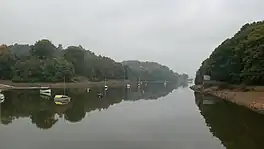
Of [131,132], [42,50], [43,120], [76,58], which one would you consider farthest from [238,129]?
[76,58]

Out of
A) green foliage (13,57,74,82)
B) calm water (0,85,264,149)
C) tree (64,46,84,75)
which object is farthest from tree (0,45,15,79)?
calm water (0,85,264,149)

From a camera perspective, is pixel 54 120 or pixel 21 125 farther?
pixel 54 120

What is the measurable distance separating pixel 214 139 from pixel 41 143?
10430 mm

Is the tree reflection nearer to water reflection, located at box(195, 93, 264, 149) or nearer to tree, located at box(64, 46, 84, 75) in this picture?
water reflection, located at box(195, 93, 264, 149)

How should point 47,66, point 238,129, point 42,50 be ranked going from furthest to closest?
point 42,50
point 47,66
point 238,129

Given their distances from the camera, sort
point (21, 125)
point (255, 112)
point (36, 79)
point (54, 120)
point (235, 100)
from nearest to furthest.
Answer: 1. point (21, 125)
2. point (54, 120)
3. point (255, 112)
4. point (235, 100)
5. point (36, 79)

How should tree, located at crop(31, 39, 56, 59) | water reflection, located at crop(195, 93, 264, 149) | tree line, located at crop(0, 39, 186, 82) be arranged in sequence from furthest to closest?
tree, located at crop(31, 39, 56, 59)
tree line, located at crop(0, 39, 186, 82)
water reflection, located at crop(195, 93, 264, 149)

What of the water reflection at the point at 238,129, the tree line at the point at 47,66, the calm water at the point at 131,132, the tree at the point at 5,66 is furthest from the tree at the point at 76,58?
the water reflection at the point at 238,129

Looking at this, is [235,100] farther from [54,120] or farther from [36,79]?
[36,79]

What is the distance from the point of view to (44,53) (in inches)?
4557

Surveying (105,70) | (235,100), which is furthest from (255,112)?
(105,70)

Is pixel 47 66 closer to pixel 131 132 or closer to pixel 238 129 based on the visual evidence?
pixel 131 132

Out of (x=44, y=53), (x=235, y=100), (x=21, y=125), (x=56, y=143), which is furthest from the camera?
(x=44, y=53)

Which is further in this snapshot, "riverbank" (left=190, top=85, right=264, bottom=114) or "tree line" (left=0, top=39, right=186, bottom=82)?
"tree line" (left=0, top=39, right=186, bottom=82)
